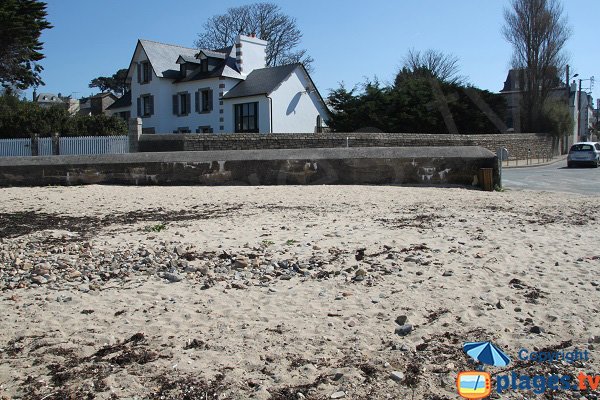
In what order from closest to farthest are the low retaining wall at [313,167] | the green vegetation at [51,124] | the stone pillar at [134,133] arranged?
the low retaining wall at [313,167] → the stone pillar at [134,133] → the green vegetation at [51,124]

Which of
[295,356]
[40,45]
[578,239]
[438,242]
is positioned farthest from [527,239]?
[40,45]

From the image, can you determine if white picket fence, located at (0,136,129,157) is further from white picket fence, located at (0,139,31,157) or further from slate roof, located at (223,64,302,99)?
slate roof, located at (223,64,302,99)

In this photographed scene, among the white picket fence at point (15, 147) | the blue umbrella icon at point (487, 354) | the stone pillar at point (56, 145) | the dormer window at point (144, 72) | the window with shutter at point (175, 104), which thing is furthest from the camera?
the dormer window at point (144, 72)

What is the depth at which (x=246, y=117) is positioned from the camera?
35.8 meters

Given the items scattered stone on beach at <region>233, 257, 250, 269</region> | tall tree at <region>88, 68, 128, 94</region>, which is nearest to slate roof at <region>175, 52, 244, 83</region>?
scattered stone on beach at <region>233, 257, 250, 269</region>

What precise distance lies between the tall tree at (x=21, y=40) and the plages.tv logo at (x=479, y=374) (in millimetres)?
27827

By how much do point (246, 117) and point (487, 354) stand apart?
33.3m

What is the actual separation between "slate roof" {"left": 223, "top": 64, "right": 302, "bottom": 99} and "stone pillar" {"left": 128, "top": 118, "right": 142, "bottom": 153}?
1555 cm

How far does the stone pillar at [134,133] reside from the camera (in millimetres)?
19188

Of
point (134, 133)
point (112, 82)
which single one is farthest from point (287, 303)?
point (112, 82)

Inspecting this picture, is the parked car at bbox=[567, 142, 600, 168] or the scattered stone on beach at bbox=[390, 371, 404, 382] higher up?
the parked car at bbox=[567, 142, 600, 168]

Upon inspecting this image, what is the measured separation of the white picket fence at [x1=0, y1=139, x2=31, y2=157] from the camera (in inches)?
817

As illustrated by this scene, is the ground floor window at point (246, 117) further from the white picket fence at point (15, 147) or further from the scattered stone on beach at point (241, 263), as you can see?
the scattered stone on beach at point (241, 263)

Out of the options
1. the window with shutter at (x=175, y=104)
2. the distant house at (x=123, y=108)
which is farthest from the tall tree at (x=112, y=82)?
the window with shutter at (x=175, y=104)
